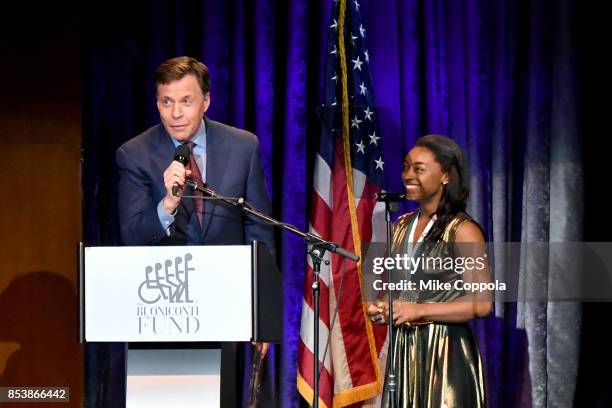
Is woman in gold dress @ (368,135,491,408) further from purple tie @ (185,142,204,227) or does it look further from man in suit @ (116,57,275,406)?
purple tie @ (185,142,204,227)

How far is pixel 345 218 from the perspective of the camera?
16.8 ft

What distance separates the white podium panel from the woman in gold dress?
0.99m

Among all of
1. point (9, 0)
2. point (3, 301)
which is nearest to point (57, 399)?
point (3, 301)

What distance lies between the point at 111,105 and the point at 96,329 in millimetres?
2096

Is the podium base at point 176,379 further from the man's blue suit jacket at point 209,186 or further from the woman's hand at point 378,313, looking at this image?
the man's blue suit jacket at point 209,186

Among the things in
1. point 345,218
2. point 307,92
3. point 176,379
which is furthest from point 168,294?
point 307,92

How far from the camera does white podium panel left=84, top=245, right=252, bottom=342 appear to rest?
3609mm

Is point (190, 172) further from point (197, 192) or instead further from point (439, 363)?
point (439, 363)

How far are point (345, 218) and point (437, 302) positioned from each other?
955 mm

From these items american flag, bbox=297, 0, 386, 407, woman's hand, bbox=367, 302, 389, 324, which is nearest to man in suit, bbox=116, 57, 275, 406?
american flag, bbox=297, 0, 386, 407

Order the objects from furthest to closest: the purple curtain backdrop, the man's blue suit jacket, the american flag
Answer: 1. the purple curtain backdrop
2. the american flag
3. the man's blue suit jacket

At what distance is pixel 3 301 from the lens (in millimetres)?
5410

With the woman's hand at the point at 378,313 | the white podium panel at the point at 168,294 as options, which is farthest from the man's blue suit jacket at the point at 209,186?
the white podium panel at the point at 168,294

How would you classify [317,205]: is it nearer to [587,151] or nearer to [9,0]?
[587,151]
